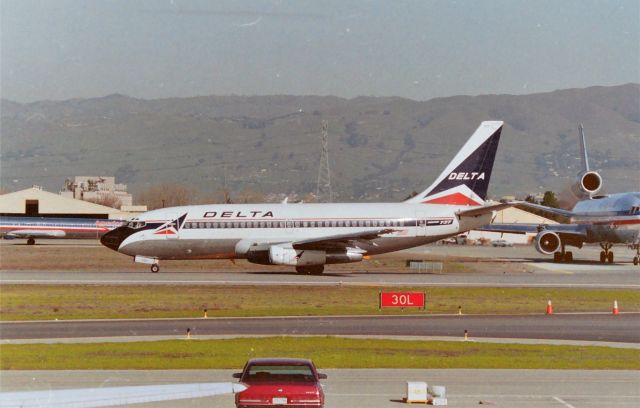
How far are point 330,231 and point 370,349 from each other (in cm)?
2946

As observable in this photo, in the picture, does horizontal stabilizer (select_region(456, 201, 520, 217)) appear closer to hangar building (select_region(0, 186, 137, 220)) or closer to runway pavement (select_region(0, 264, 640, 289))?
runway pavement (select_region(0, 264, 640, 289))

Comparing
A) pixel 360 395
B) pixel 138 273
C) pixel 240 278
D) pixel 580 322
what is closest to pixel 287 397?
pixel 360 395

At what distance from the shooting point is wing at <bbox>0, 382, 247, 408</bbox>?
18.5m

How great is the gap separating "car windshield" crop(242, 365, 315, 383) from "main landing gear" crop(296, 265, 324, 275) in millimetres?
41709

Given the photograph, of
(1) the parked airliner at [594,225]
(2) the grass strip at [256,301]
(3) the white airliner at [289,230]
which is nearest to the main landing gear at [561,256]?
(1) the parked airliner at [594,225]

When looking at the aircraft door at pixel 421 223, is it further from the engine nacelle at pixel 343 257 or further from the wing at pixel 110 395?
the wing at pixel 110 395

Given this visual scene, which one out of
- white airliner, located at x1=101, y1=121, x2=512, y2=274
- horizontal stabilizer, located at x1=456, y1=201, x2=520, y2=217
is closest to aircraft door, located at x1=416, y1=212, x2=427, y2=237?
white airliner, located at x1=101, y1=121, x2=512, y2=274

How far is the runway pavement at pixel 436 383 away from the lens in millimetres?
21953

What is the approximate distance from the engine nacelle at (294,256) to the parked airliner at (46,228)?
200 feet

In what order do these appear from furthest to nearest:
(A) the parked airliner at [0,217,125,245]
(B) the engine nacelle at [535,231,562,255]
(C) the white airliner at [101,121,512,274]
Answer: (A) the parked airliner at [0,217,125,245], (B) the engine nacelle at [535,231,562,255], (C) the white airliner at [101,121,512,274]

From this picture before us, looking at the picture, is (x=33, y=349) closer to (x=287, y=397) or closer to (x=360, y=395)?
(x=360, y=395)

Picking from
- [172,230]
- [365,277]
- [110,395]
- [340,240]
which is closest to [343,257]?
[340,240]

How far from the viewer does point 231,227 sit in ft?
198

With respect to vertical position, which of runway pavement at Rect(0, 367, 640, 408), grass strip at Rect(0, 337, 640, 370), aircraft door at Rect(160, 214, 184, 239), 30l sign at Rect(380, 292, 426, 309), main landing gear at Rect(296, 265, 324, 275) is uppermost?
aircraft door at Rect(160, 214, 184, 239)
